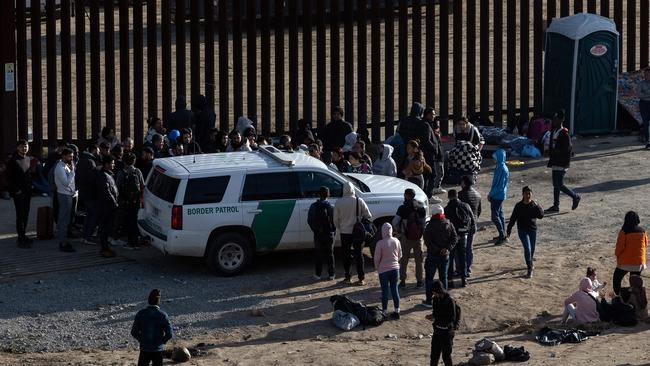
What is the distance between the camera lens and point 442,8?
1144 inches

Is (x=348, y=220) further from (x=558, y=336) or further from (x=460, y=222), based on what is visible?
(x=558, y=336)

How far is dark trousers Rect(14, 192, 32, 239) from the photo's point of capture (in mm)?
21531

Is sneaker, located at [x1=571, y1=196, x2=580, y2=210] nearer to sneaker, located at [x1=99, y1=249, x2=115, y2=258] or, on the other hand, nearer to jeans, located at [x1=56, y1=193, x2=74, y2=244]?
sneaker, located at [x1=99, y1=249, x2=115, y2=258]

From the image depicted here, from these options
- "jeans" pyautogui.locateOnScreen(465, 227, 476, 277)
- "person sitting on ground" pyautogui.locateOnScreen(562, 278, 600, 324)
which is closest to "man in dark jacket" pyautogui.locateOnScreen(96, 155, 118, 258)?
"jeans" pyautogui.locateOnScreen(465, 227, 476, 277)

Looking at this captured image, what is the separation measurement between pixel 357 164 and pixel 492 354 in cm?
630

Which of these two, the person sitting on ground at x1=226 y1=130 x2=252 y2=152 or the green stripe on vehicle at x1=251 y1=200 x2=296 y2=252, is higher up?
the person sitting on ground at x1=226 y1=130 x2=252 y2=152

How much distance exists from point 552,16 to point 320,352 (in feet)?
46.2

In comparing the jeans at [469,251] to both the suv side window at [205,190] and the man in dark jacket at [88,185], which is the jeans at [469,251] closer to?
the suv side window at [205,190]

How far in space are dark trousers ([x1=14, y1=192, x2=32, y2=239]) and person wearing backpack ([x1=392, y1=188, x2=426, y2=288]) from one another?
18.3 ft

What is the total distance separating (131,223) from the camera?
21.7m

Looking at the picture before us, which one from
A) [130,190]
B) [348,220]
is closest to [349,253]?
[348,220]

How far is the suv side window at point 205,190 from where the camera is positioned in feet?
65.7

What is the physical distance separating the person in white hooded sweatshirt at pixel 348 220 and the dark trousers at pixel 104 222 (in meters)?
3.45

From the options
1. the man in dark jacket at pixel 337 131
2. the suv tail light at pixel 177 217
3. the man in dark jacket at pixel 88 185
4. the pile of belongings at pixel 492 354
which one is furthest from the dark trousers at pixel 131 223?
the pile of belongings at pixel 492 354
